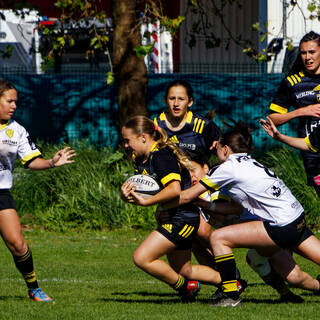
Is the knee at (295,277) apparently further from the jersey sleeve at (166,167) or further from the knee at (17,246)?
the knee at (17,246)

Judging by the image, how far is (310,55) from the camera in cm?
764

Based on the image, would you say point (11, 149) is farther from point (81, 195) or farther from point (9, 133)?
point (81, 195)

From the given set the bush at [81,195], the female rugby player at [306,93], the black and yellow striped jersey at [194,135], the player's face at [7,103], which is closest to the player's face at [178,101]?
the black and yellow striped jersey at [194,135]

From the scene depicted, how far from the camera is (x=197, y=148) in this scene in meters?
7.95

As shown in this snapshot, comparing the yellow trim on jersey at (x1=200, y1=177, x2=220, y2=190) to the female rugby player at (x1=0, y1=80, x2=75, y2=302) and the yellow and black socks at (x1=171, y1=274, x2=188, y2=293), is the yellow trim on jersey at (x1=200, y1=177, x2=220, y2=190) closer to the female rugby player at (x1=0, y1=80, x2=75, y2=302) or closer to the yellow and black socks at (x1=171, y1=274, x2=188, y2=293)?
the yellow and black socks at (x1=171, y1=274, x2=188, y2=293)

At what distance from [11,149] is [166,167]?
1.64m

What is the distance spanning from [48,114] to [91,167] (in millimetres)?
2782

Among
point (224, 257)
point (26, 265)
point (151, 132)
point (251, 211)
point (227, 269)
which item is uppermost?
point (151, 132)

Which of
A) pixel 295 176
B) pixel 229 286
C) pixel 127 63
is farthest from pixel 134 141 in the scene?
pixel 127 63

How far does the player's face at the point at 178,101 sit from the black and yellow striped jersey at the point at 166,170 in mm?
1044

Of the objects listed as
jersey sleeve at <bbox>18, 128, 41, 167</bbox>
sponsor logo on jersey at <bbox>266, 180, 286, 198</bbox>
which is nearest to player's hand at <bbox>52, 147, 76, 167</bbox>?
jersey sleeve at <bbox>18, 128, 41, 167</bbox>

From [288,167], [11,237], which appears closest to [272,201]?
[11,237]

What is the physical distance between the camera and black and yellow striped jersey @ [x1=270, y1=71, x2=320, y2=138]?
7770 mm

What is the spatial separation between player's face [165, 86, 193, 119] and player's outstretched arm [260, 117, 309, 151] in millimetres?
1154
